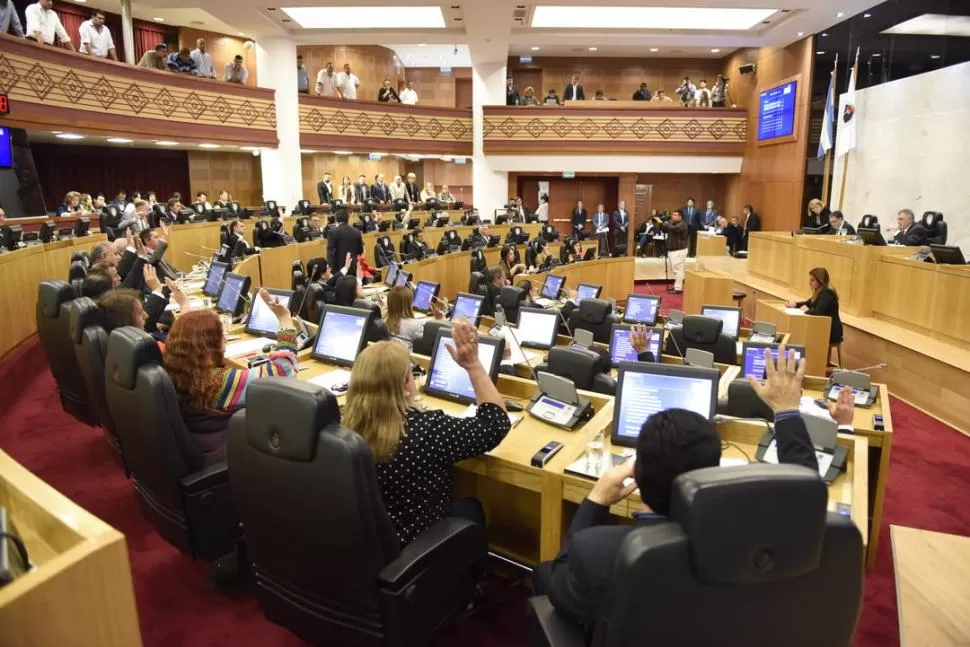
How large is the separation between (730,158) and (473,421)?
1743 centimetres

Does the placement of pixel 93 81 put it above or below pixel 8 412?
above

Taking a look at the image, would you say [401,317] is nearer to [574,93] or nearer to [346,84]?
[346,84]

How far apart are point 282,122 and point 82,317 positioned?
1331cm

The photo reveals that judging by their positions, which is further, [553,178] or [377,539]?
[553,178]

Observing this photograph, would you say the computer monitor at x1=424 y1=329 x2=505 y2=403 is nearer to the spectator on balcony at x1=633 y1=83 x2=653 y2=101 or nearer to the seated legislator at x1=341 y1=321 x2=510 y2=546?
the seated legislator at x1=341 y1=321 x2=510 y2=546

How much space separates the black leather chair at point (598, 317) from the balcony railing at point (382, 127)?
459 inches

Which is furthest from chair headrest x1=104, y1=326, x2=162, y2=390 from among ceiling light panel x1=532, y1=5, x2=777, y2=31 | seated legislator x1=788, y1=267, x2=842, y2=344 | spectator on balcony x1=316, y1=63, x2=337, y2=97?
spectator on balcony x1=316, y1=63, x2=337, y2=97

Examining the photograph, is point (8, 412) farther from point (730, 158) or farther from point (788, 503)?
point (730, 158)

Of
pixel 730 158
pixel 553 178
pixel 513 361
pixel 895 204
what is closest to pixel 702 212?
pixel 730 158

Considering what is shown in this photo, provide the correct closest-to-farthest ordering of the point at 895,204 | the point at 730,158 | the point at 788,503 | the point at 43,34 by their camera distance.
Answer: the point at 788,503
the point at 43,34
the point at 895,204
the point at 730,158

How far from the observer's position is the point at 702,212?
18.1 metres

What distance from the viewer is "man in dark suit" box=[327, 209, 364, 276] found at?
28.8ft

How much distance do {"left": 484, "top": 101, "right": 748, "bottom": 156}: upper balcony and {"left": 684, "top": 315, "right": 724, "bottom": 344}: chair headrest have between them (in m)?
12.9

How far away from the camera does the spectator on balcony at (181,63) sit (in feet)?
44.5
